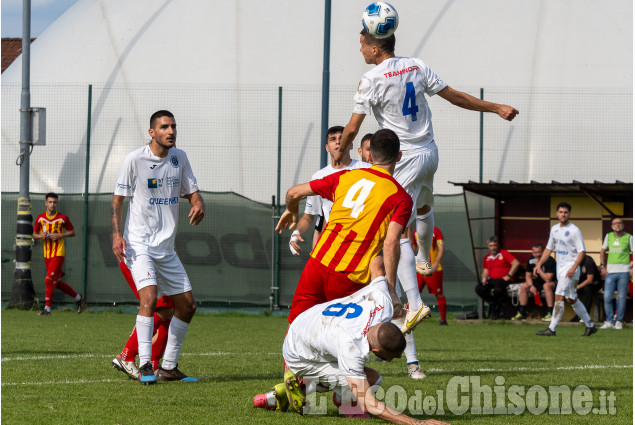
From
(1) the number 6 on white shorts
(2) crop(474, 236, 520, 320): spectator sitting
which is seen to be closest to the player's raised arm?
(1) the number 6 on white shorts

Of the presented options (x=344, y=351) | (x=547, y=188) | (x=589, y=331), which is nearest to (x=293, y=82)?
(x=547, y=188)

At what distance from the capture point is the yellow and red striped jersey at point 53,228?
1906 cm

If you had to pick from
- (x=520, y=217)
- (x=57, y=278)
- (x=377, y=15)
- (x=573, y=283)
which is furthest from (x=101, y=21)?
(x=377, y=15)

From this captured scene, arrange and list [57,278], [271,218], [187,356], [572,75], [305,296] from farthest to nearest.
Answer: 1. [572,75]
2. [271,218]
3. [57,278]
4. [187,356]
5. [305,296]

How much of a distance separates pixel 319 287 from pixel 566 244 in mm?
10055

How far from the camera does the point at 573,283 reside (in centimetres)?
1614

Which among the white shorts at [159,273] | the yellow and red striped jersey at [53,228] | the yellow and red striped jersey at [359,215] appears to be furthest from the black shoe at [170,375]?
the yellow and red striped jersey at [53,228]

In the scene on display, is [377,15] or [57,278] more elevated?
[377,15]

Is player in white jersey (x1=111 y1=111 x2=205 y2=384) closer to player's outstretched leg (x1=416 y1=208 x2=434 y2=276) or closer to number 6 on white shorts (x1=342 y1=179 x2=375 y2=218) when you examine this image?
player's outstretched leg (x1=416 y1=208 x2=434 y2=276)

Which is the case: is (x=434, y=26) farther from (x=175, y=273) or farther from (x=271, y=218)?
(x=175, y=273)

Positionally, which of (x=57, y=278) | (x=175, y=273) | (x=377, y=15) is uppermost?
(x=377, y=15)

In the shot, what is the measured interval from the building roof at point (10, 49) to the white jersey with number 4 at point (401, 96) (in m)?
40.6

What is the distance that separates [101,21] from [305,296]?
2439cm

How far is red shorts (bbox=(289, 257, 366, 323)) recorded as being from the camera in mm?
6742
